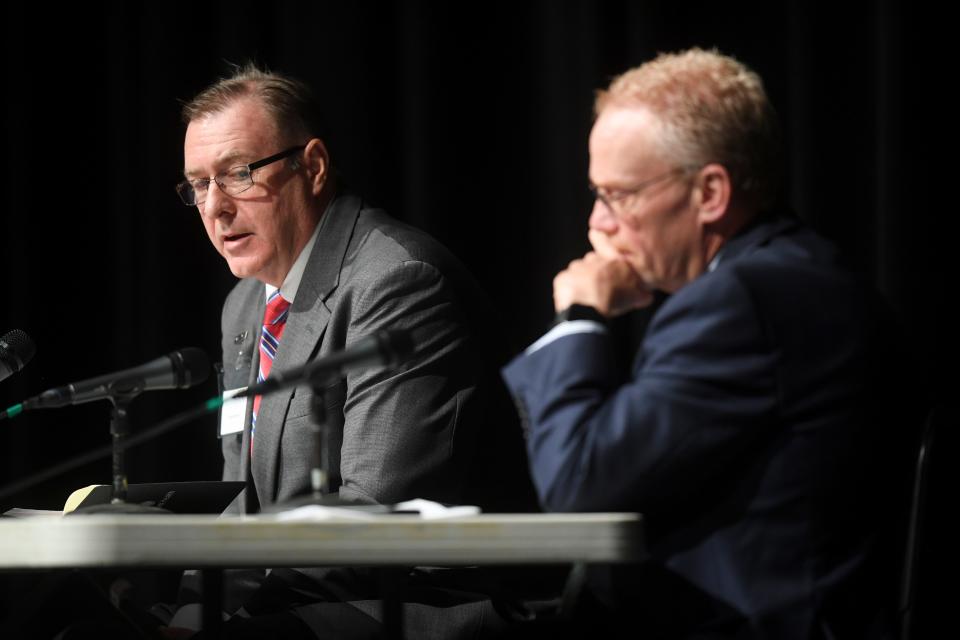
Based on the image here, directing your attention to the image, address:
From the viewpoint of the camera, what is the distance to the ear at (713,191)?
1.78m

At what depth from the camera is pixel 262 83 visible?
290 cm

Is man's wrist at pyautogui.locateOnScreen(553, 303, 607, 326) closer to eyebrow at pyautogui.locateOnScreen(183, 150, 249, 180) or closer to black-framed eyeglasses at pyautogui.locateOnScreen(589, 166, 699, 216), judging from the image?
black-framed eyeglasses at pyautogui.locateOnScreen(589, 166, 699, 216)

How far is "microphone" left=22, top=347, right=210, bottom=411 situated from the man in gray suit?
0.37 metres

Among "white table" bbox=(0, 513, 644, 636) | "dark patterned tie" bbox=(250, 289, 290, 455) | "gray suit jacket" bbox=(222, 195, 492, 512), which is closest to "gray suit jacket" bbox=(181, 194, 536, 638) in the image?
"gray suit jacket" bbox=(222, 195, 492, 512)

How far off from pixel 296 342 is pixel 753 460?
4.01ft

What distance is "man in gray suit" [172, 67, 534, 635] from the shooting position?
2301 millimetres

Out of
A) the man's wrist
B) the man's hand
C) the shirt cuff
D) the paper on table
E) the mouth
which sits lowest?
the paper on table

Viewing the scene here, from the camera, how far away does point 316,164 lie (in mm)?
2887

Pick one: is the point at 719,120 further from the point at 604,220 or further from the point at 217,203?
the point at 217,203

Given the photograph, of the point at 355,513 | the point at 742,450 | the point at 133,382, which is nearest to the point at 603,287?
the point at 742,450

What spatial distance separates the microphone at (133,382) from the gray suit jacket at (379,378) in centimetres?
37

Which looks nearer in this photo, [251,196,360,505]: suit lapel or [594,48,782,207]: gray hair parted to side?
[594,48,782,207]: gray hair parted to side

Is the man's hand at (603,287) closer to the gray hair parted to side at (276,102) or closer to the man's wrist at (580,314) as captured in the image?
the man's wrist at (580,314)

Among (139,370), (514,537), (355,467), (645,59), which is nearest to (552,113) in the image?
(645,59)
